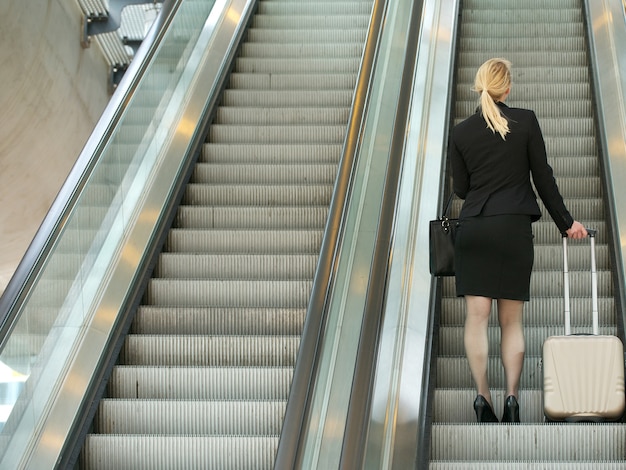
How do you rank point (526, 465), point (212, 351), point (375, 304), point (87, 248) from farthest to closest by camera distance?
point (212, 351)
point (87, 248)
point (526, 465)
point (375, 304)

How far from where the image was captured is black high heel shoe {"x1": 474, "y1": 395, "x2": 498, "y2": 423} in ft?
14.1

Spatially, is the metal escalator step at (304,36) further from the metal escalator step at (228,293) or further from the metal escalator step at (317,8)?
the metal escalator step at (228,293)

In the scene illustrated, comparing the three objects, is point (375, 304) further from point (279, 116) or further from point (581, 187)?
point (279, 116)

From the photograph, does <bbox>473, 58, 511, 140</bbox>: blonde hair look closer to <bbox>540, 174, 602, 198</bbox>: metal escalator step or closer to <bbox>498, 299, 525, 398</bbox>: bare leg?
<bbox>498, 299, 525, 398</bbox>: bare leg

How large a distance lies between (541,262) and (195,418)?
6.85 ft

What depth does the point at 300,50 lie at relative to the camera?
8.28 meters

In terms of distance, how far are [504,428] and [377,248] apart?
2.81 ft

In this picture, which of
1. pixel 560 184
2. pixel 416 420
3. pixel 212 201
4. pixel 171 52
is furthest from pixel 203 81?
pixel 416 420

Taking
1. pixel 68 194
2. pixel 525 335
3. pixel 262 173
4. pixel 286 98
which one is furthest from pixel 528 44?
pixel 68 194

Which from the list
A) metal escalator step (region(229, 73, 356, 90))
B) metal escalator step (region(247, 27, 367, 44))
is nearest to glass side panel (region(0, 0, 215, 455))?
metal escalator step (region(229, 73, 356, 90))

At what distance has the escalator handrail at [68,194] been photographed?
159 inches

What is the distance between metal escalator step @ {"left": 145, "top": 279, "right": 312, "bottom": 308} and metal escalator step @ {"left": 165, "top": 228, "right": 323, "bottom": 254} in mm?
436

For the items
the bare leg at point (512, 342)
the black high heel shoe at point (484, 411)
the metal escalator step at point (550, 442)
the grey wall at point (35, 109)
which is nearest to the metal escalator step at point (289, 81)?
the grey wall at point (35, 109)

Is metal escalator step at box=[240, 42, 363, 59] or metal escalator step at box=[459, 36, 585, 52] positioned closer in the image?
metal escalator step at box=[459, 36, 585, 52]
